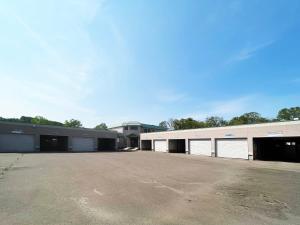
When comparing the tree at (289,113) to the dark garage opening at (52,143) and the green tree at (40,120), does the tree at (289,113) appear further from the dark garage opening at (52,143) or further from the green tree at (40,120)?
the green tree at (40,120)

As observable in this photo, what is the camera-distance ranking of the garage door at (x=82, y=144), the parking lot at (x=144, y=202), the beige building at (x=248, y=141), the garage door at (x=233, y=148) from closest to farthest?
the parking lot at (x=144, y=202)
the beige building at (x=248, y=141)
the garage door at (x=233, y=148)
the garage door at (x=82, y=144)

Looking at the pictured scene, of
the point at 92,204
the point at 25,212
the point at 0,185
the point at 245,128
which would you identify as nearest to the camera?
the point at 25,212

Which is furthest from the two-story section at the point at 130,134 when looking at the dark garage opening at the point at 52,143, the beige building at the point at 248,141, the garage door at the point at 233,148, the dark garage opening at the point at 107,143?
the garage door at the point at 233,148

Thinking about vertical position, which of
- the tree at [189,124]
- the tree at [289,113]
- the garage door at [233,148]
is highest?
the tree at [289,113]

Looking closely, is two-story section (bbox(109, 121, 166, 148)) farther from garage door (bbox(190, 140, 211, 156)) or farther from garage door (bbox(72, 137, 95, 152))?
garage door (bbox(190, 140, 211, 156))

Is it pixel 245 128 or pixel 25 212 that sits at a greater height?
pixel 245 128

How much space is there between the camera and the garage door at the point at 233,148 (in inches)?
1153

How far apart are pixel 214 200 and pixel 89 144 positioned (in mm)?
46286

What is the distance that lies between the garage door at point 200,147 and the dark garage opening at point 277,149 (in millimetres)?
7288

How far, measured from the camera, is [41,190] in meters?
9.91

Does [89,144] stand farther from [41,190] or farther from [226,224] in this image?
[226,224]

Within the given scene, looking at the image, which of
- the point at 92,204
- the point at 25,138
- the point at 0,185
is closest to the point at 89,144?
the point at 25,138

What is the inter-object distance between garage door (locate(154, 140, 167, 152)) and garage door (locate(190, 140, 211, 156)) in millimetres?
9420

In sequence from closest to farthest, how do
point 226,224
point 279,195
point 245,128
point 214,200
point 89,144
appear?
point 226,224, point 214,200, point 279,195, point 245,128, point 89,144
